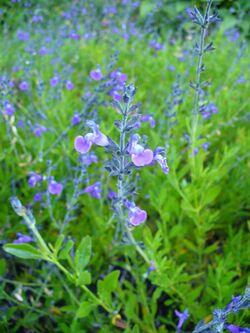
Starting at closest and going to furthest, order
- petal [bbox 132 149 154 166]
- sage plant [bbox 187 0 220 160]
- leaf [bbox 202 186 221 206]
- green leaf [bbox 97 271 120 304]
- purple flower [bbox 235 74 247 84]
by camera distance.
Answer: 1. petal [bbox 132 149 154 166]
2. green leaf [bbox 97 271 120 304]
3. sage plant [bbox 187 0 220 160]
4. leaf [bbox 202 186 221 206]
5. purple flower [bbox 235 74 247 84]

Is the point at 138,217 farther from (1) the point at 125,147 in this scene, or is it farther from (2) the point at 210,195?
(2) the point at 210,195

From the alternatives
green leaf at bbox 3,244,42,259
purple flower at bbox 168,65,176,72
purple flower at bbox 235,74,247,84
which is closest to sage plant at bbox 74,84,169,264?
green leaf at bbox 3,244,42,259

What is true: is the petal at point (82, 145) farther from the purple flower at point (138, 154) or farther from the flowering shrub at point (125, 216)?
the purple flower at point (138, 154)

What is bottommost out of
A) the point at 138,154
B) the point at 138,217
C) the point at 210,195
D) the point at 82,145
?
the point at 210,195

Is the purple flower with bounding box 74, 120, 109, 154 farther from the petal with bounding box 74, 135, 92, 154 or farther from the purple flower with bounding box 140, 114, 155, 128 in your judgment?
the purple flower with bounding box 140, 114, 155, 128

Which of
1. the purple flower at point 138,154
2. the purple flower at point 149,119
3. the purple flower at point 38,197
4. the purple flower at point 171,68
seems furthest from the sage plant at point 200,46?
the purple flower at point 171,68

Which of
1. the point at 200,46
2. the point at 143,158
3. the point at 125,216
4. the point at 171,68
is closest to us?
the point at 143,158

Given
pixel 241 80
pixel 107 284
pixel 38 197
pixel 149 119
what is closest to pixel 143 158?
pixel 107 284
